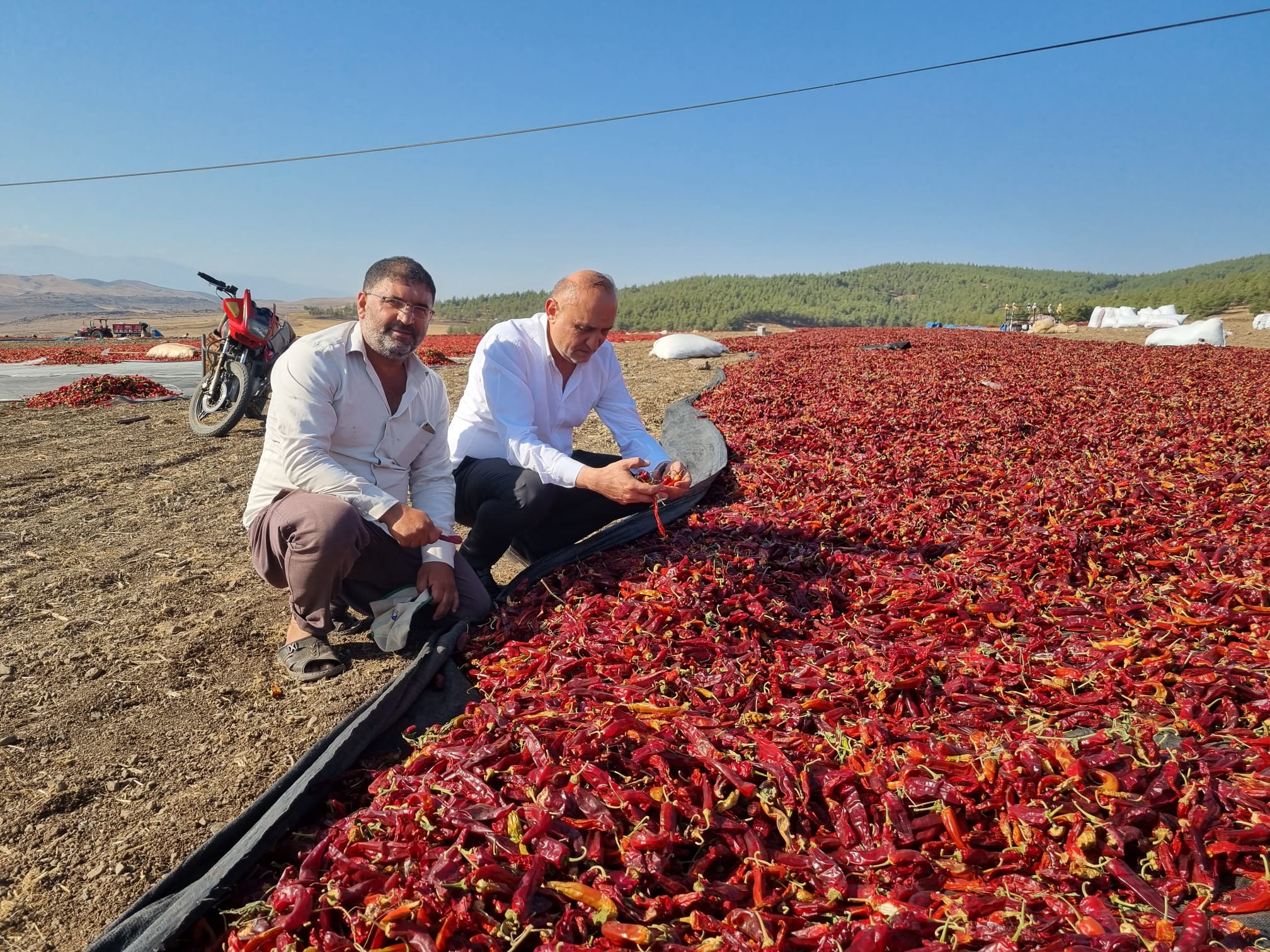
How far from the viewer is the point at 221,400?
972 centimetres

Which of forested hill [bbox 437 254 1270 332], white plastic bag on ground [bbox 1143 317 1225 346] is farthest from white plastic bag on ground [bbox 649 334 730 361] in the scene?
forested hill [bbox 437 254 1270 332]

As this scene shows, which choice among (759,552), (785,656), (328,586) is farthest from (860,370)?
(328,586)

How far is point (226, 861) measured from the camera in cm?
234

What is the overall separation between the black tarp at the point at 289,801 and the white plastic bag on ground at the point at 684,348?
48.7ft

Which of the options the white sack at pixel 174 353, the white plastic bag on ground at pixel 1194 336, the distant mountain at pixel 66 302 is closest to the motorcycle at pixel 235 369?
the white sack at pixel 174 353

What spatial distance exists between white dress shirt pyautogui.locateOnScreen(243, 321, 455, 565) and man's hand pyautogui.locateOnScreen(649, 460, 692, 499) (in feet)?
4.13

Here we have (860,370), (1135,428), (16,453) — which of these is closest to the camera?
(1135,428)

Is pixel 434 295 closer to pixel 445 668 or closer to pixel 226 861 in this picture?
pixel 445 668

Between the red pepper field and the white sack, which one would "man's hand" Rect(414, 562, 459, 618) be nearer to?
the red pepper field

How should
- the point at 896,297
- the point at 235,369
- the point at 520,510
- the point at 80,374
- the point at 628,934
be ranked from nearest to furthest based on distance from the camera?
the point at 628,934 < the point at 520,510 < the point at 235,369 < the point at 80,374 < the point at 896,297

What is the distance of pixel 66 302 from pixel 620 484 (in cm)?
18720

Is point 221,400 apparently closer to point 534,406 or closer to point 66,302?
point 534,406

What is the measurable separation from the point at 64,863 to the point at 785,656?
2.90 m

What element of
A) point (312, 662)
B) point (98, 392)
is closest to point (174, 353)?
point (98, 392)
